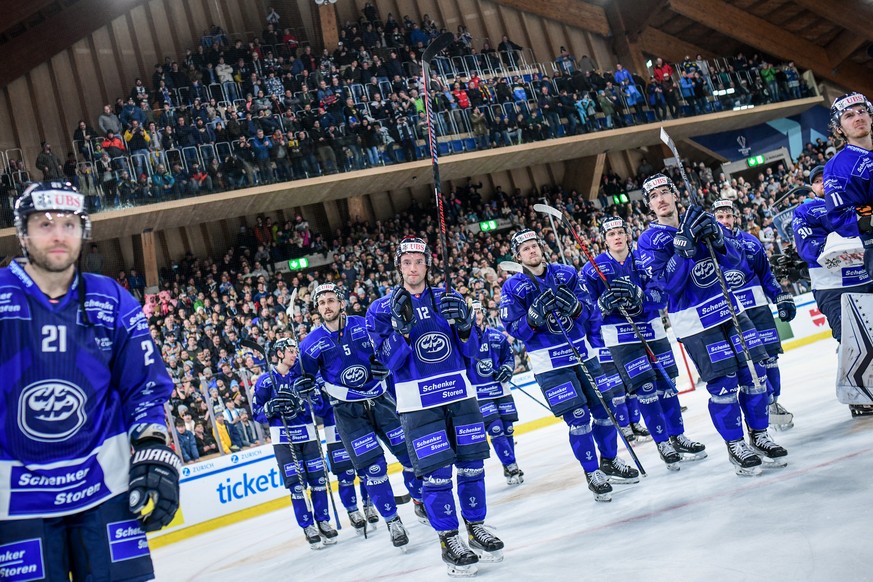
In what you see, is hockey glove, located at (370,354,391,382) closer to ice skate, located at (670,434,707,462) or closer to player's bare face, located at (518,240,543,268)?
player's bare face, located at (518,240,543,268)

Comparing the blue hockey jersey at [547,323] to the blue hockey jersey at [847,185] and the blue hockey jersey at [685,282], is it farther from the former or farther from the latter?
the blue hockey jersey at [847,185]

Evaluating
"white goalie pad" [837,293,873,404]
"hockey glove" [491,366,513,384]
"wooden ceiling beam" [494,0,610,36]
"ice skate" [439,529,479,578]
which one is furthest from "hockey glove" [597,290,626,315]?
"wooden ceiling beam" [494,0,610,36]

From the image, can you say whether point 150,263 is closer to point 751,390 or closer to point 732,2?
point 751,390

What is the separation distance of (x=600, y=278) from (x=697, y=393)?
641 cm

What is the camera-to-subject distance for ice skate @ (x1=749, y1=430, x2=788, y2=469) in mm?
5281

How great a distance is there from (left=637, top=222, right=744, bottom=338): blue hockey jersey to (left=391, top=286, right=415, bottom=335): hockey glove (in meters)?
1.88

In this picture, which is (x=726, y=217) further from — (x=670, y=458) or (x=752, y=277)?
(x=670, y=458)

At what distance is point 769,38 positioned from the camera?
25.7m

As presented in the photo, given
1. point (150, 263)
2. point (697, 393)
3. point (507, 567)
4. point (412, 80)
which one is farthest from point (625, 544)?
point (412, 80)

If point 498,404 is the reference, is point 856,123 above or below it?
above

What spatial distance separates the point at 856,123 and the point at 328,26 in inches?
780

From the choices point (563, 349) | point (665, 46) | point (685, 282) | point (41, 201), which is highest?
point (665, 46)

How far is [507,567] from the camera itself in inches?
180

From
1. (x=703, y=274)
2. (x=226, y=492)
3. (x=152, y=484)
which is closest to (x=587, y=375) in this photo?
(x=703, y=274)
